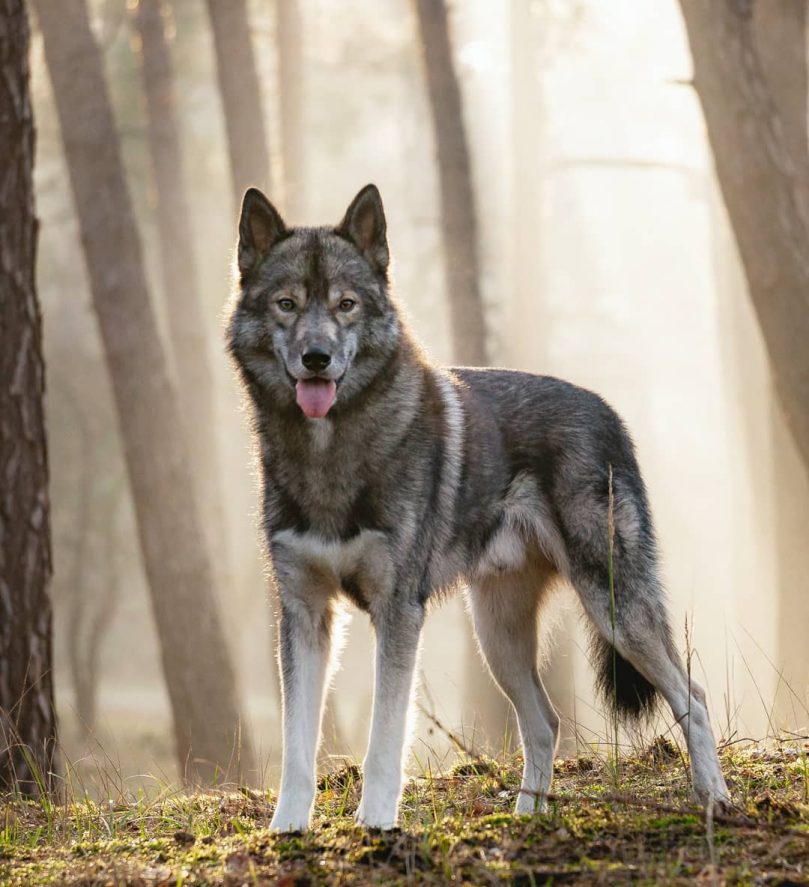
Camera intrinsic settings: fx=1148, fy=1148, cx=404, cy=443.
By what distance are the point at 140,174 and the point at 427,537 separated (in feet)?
61.5

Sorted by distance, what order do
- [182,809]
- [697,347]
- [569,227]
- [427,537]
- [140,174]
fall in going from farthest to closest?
[697,347], [569,227], [140,174], [182,809], [427,537]

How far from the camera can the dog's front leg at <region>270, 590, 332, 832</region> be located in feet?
14.4

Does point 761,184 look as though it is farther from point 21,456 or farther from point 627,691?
point 21,456

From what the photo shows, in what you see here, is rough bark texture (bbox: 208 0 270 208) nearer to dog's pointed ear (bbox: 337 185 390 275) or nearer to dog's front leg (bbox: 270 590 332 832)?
dog's pointed ear (bbox: 337 185 390 275)

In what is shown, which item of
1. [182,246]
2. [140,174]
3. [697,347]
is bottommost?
[697,347]

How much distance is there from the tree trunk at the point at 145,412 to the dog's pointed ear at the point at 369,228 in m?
6.62

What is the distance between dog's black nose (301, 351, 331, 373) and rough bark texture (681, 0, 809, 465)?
4484mm

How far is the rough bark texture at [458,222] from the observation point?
1324 centimetres

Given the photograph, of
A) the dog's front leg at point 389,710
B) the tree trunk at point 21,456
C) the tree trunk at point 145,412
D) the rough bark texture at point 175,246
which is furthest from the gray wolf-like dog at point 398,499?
the rough bark texture at point 175,246

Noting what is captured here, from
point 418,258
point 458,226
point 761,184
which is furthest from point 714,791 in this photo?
point 418,258

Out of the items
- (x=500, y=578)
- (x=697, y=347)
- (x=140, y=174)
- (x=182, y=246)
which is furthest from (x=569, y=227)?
(x=500, y=578)

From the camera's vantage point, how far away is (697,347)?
158 feet

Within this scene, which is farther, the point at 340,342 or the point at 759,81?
the point at 759,81

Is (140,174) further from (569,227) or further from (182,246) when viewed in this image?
(569,227)
